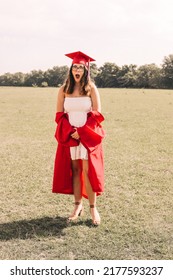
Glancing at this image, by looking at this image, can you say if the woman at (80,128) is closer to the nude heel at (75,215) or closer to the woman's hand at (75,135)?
the woman's hand at (75,135)

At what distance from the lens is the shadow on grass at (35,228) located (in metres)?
4.58

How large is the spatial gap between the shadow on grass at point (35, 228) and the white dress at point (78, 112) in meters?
0.95

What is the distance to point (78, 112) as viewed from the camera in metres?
4.67

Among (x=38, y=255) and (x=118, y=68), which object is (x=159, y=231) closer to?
(x=38, y=255)

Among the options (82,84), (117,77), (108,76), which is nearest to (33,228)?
(82,84)

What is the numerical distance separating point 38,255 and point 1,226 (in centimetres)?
97

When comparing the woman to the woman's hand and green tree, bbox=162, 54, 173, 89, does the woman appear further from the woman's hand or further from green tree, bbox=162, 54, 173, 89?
green tree, bbox=162, 54, 173, 89

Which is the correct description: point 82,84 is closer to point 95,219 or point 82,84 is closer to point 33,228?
point 95,219

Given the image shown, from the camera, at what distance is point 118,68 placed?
352ft

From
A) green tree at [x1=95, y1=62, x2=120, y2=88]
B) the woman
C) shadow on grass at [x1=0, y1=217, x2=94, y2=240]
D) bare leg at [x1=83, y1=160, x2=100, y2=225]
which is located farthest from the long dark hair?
green tree at [x1=95, y1=62, x2=120, y2=88]

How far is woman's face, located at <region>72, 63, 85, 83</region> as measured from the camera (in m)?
4.57
